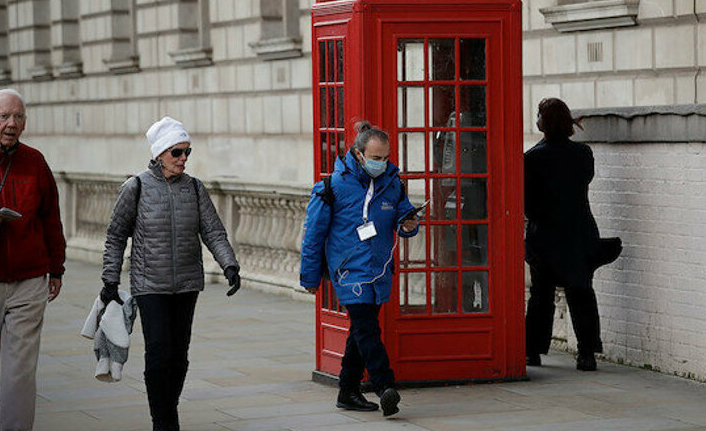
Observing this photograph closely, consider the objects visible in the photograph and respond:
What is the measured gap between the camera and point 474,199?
9633mm

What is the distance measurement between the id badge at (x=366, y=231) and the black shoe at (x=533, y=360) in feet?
7.16

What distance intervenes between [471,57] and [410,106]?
430 millimetres

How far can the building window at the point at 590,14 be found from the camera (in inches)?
460

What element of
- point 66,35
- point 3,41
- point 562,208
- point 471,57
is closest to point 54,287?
point 471,57

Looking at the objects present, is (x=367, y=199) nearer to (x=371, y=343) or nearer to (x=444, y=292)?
(x=371, y=343)

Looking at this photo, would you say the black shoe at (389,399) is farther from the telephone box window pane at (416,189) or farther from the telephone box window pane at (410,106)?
the telephone box window pane at (410,106)

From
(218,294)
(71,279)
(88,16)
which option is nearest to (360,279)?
(218,294)

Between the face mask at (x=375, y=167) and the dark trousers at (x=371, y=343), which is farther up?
the face mask at (x=375, y=167)

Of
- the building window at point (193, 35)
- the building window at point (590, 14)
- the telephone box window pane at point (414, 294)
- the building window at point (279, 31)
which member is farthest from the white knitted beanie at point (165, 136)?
the building window at point (193, 35)

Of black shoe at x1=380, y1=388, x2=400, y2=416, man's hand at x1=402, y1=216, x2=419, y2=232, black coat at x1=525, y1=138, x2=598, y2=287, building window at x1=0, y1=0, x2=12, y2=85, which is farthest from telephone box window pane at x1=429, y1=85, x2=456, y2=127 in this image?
building window at x1=0, y1=0, x2=12, y2=85

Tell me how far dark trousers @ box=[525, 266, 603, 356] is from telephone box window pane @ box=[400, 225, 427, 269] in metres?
1.06

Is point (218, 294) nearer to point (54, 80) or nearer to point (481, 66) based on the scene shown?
point (481, 66)

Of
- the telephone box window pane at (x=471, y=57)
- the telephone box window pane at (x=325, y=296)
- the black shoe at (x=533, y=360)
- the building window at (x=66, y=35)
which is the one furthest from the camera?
the building window at (x=66, y=35)

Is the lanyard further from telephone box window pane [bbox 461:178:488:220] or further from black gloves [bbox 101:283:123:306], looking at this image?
black gloves [bbox 101:283:123:306]
